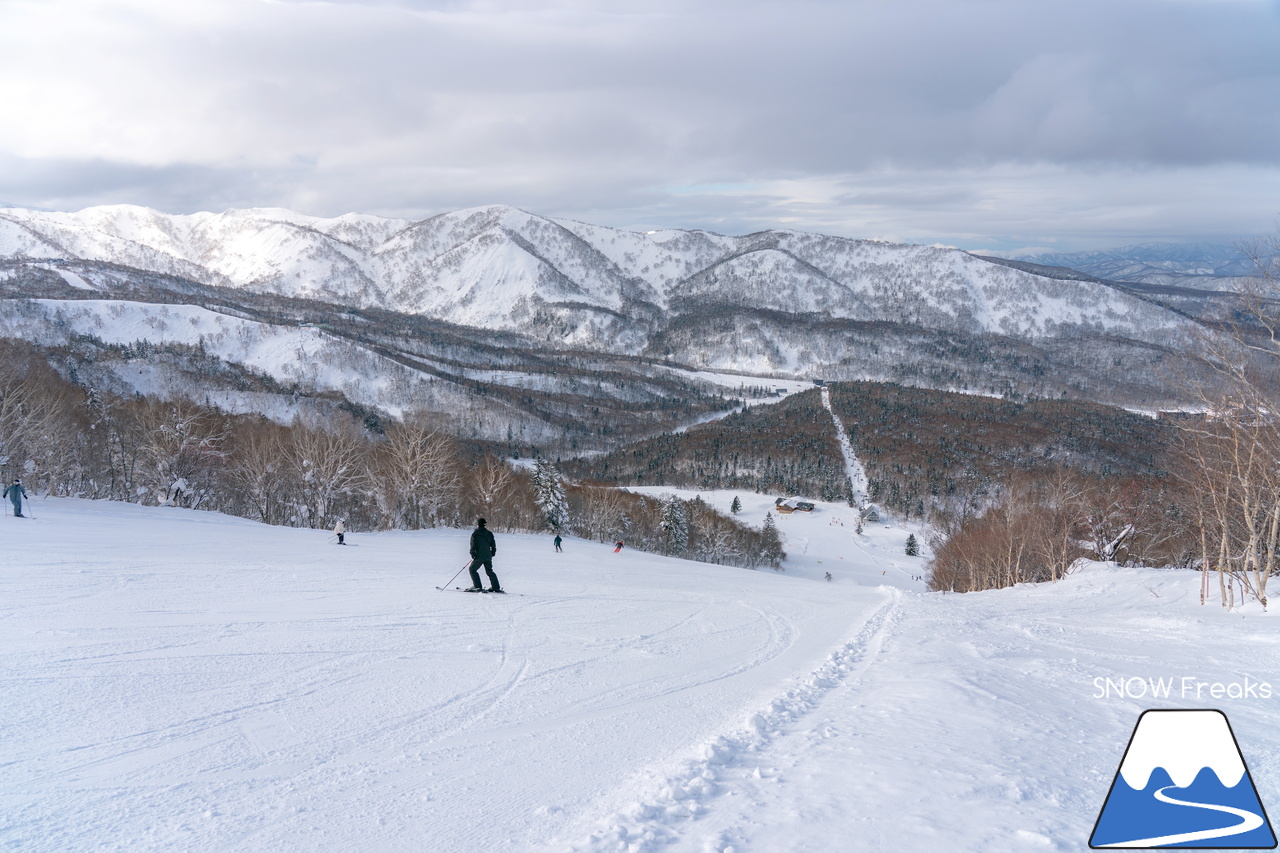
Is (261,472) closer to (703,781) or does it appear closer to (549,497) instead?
(549,497)

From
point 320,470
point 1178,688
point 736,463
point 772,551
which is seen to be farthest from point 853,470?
point 1178,688

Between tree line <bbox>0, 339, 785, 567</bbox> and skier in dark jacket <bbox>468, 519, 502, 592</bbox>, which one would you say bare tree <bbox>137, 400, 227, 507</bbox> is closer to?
tree line <bbox>0, 339, 785, 567</bbox>

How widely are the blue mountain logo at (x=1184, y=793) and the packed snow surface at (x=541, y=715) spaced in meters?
0.65

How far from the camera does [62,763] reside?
202 inches

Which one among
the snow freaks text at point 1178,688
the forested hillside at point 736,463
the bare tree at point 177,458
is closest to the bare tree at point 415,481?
the bare tree at point 177,458

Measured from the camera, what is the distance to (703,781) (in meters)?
5.21

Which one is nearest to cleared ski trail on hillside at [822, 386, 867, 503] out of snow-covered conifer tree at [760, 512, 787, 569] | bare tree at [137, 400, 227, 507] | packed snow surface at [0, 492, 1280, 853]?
snow-covered conifer tree at [760, 512, 787, 569]

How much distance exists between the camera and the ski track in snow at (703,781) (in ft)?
14.2

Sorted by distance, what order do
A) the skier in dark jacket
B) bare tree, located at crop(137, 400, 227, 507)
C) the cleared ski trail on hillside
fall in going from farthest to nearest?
the cleared ski trail on hillside, bare tree, located at crop(137, 400, 227, 507), the skier in dark jacket

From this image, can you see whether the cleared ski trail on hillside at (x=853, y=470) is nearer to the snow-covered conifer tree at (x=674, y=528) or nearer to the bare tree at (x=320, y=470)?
the snow-covered conifer tree at (x=674, y=528)

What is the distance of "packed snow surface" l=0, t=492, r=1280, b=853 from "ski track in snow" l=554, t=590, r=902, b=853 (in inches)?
1.1

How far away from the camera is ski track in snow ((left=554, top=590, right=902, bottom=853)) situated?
171 inches

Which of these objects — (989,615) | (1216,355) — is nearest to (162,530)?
(989,615)

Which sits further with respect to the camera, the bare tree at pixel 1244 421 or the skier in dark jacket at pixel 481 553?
the skier in dark jacket at pixel 481 553
